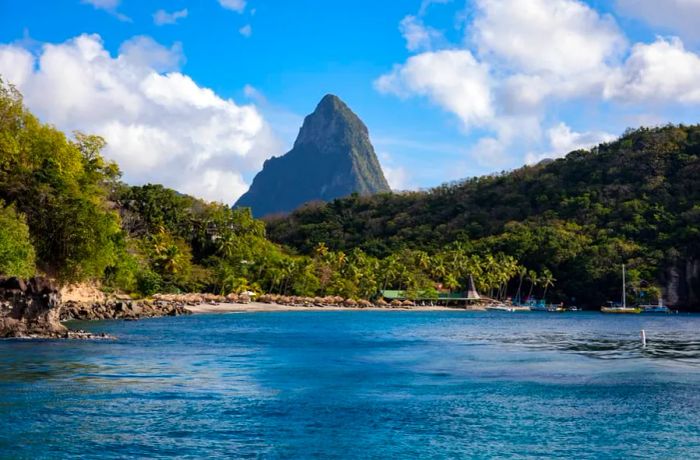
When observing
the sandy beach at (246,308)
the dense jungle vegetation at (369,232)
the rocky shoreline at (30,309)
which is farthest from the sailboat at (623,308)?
the rocky shoreline at (30,309)

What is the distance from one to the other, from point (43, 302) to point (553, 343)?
36824mm

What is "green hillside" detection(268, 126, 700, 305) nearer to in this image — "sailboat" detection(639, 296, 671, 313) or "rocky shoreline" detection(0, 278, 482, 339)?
"sailboat" detection(639, 296, 671, 313)

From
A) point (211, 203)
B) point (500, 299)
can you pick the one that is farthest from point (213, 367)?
point (500, 299)

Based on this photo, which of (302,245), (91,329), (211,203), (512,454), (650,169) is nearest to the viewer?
(512,454)

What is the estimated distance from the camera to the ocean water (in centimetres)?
1897

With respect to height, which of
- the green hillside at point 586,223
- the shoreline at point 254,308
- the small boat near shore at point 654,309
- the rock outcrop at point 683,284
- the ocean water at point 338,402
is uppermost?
the green hillside at point 586,223

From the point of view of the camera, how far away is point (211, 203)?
12950 centimetres

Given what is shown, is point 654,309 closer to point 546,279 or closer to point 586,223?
point 546,279

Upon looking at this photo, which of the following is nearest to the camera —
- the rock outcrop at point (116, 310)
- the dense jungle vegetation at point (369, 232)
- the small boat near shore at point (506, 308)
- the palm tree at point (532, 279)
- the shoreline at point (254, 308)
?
the rock outcrop at point (116, 310)

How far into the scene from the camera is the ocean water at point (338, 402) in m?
19.0

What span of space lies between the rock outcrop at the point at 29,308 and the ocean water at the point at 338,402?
2.19m

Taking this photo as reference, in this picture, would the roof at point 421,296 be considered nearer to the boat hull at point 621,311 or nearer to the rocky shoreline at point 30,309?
the boat hull at point 621,311

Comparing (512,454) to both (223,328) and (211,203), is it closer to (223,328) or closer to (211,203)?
(223,328)

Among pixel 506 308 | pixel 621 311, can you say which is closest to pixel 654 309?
pixel 621 311
